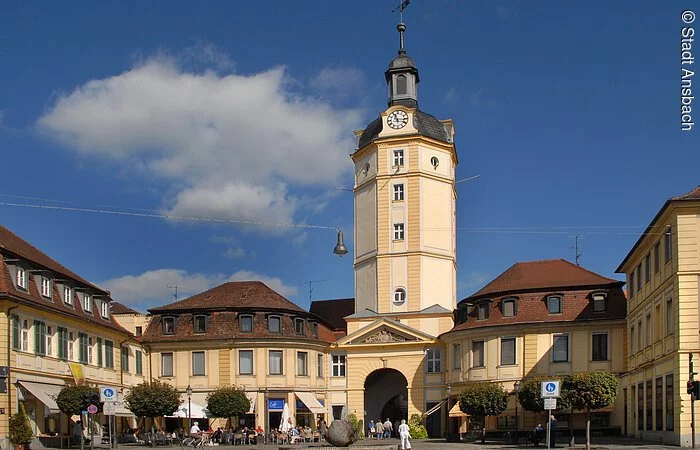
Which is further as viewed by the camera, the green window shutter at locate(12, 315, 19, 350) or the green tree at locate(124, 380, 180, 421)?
the green tree at locate(124, 380, 180, 421)

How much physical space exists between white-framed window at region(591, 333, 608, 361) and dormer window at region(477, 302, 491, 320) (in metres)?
6.39

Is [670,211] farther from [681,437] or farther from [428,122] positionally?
→ [428,122]

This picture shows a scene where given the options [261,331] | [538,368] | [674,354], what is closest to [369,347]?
[261,331]

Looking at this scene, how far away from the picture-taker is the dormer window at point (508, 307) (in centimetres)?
5928

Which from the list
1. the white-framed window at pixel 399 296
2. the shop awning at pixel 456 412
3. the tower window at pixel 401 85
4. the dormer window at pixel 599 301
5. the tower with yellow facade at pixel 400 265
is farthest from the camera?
the tower window at pixel 401 85

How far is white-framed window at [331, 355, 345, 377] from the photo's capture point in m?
67.1

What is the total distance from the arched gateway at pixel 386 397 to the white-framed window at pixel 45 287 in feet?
94.8

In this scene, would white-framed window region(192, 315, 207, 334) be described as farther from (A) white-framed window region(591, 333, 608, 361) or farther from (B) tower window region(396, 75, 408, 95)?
(A) white-framed window region(591, 333, 608, 361)

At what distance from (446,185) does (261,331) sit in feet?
55.7

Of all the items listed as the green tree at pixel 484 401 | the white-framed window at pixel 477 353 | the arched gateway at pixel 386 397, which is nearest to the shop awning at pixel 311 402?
the arched gateway at pixel 386 397

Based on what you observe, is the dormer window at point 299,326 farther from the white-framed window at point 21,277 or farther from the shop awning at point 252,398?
the white-framed window at point 21,277

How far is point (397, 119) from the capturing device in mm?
69875

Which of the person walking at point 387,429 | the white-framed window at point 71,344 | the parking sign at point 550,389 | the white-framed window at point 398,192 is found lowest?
the person walking at point 387,429

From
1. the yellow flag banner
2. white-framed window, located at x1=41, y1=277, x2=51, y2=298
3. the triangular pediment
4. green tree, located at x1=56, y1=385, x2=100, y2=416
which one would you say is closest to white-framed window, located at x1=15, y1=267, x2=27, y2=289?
Result: white-framed window, located at x1=41, y1=277, x2=51, y2=298
